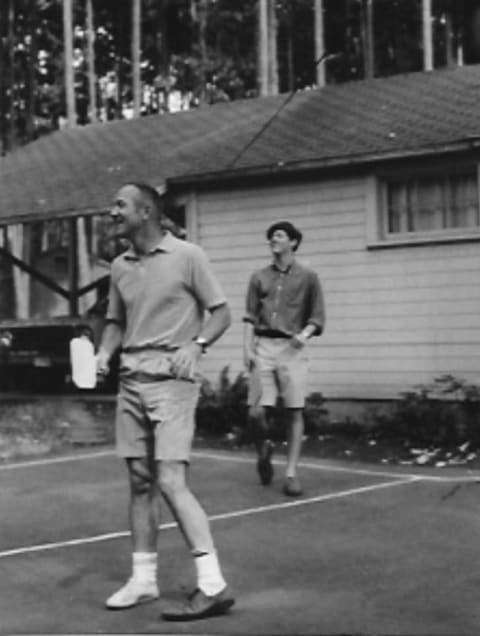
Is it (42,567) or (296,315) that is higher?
(296,315)

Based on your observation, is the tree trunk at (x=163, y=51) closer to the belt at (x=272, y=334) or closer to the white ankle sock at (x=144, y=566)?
the belt at (x=272, y=334)

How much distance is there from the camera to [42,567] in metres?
7.07

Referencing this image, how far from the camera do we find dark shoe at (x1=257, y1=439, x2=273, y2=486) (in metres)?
9.64

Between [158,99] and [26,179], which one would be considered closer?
[26,179]

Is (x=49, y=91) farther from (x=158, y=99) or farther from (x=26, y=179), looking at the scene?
(x=26, y=179)

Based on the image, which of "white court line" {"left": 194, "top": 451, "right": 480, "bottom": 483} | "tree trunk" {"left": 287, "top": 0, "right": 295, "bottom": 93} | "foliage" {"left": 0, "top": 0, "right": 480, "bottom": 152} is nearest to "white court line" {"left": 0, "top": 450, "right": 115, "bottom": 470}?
"white court line" {"left": 194, "top": 451, "right": 480, "bottom": 483}

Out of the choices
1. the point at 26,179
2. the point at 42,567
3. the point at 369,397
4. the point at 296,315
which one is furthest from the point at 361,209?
the point at 42,567

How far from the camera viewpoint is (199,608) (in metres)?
5.64

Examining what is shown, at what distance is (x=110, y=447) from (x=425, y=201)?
14.5 feet

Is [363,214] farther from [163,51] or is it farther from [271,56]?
[163,51]

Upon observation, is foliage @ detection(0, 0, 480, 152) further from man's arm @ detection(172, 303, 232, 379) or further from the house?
man's arm @ detection(172, 303, 232, 379)

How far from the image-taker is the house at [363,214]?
1350cm

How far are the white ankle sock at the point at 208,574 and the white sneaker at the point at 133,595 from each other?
0.38 m

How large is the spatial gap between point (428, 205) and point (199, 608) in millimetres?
9014
